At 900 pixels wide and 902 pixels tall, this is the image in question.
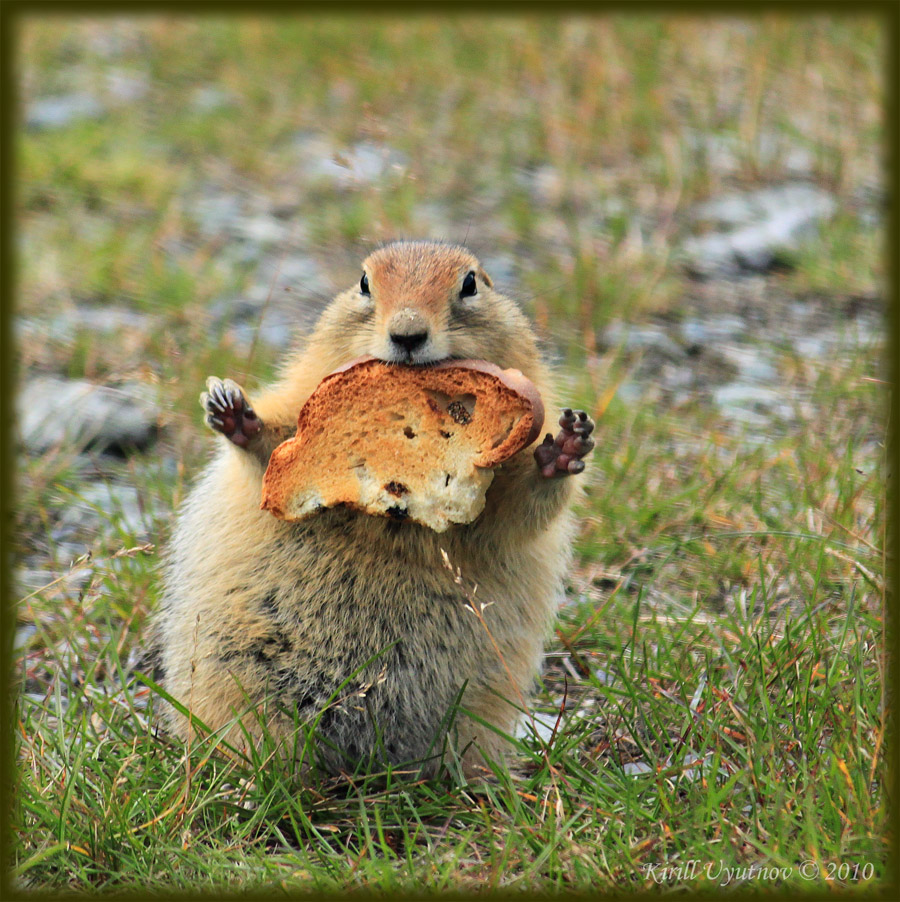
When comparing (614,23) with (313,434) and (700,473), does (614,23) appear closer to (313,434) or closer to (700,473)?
(700,473)

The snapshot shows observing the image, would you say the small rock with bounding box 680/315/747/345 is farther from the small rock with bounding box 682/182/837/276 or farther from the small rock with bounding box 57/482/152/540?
the small rock with bounding box 57/482/152/540

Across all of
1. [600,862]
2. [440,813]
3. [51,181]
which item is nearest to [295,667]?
[440,813]

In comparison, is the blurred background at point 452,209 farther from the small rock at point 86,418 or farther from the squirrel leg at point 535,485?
the squirrel leg at point 535,485

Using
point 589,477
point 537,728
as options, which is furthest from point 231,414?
point 589,477

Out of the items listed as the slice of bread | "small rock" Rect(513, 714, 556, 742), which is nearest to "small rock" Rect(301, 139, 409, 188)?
the slice of bread

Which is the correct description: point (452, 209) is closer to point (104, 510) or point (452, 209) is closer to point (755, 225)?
point (755, 225)

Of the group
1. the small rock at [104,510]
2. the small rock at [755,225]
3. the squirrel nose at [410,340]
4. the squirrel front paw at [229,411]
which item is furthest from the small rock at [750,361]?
the squirrel front paw at [229,411]
